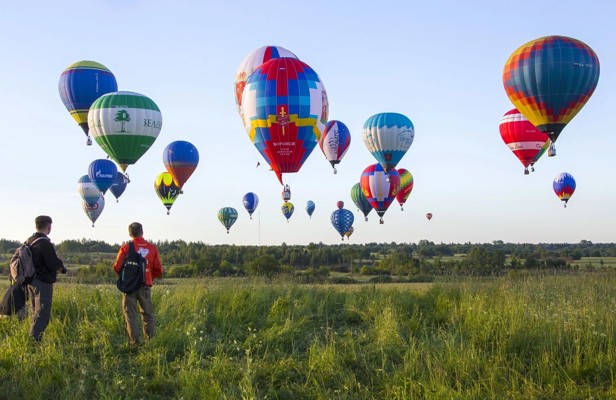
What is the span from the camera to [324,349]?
8.66 m

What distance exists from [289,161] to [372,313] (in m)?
13.3

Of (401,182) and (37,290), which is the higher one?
(401,182)

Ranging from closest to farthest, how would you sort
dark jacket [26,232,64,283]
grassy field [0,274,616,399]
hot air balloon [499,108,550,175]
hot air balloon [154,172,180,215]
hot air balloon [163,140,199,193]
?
grassy field [0,274,616,399] → dark jacket [26,232,64,283] → hot air balloon [499,108,550,175] → hot air balloon [163,140,199,193] → hot air balloon [154,172,180,215]

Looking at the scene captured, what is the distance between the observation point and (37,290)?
9531 millimetres

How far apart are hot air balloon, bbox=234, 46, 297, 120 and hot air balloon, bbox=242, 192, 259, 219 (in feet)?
163

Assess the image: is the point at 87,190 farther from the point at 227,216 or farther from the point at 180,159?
the point at 227,216

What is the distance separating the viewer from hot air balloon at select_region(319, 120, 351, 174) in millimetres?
44938

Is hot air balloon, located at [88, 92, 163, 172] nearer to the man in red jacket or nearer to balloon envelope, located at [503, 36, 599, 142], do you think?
balloon envelope, located at [503, 36, 599, 142]

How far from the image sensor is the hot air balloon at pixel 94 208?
6041 centimetres

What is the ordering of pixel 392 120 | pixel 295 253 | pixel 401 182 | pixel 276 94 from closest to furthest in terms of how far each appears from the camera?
pixel 276 94 < pixel 392 120 < pixel 401 182 < pixel 295 253

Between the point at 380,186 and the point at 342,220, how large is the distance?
21.5 metres

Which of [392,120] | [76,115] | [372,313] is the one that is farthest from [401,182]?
[372,313]

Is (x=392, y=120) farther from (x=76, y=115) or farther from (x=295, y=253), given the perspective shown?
(x=295, y=253)

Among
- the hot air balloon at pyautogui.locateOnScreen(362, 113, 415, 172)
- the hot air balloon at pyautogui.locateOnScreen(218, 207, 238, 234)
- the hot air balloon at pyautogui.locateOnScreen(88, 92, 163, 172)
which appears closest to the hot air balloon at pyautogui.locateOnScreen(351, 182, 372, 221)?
the hot air balloon at pyautogui.locateOnScreen(362, 113, 415, 172)
